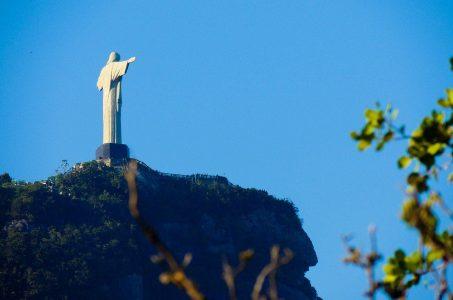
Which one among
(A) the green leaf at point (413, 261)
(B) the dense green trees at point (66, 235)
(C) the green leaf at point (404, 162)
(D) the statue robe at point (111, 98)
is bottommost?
(A) the green leaf at point (413, 261)

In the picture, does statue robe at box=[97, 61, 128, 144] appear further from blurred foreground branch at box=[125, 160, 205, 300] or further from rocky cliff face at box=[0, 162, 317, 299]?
blurred foreground branch at box=[125, 160, 205, 300]

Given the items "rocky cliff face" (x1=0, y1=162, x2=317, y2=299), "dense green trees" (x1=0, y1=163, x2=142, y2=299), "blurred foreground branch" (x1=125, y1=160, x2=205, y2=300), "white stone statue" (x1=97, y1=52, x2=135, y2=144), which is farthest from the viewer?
"white stone statue" (x1=97, y1=52, x2=135, y2=144)

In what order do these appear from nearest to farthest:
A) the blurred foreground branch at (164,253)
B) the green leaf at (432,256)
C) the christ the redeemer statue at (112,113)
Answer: the blurred foreground branch at (164,253), the green leaf at (432,256), the christ the redeemer statue at (112,113)

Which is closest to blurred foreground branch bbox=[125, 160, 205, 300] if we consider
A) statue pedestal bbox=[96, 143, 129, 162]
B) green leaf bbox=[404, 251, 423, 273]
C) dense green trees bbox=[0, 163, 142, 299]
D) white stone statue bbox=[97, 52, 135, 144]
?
green leaf bbox=[404, 251, 423, 273]

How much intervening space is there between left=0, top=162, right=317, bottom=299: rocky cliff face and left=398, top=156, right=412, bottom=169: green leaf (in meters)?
32.0

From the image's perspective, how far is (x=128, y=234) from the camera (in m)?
37.9

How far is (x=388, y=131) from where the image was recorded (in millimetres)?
2666

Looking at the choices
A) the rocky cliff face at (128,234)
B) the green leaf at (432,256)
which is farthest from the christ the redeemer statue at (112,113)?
the green leaf at (432,256)

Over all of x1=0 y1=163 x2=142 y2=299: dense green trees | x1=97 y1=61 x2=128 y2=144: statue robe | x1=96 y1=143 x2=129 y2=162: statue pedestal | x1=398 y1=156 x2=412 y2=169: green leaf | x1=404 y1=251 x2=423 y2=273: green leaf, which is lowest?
x1=404 y1=251 x2=423 y2=273: green leaf

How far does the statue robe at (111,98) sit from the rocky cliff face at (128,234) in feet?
8.89

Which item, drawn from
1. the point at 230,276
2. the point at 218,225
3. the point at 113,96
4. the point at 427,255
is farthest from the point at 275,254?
the point at 113,96

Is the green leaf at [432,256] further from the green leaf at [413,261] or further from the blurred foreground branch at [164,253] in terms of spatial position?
the blurred foreground branch at [164,253]

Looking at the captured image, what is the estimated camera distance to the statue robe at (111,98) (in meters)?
43.4

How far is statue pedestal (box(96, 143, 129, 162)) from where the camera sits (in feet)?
141
